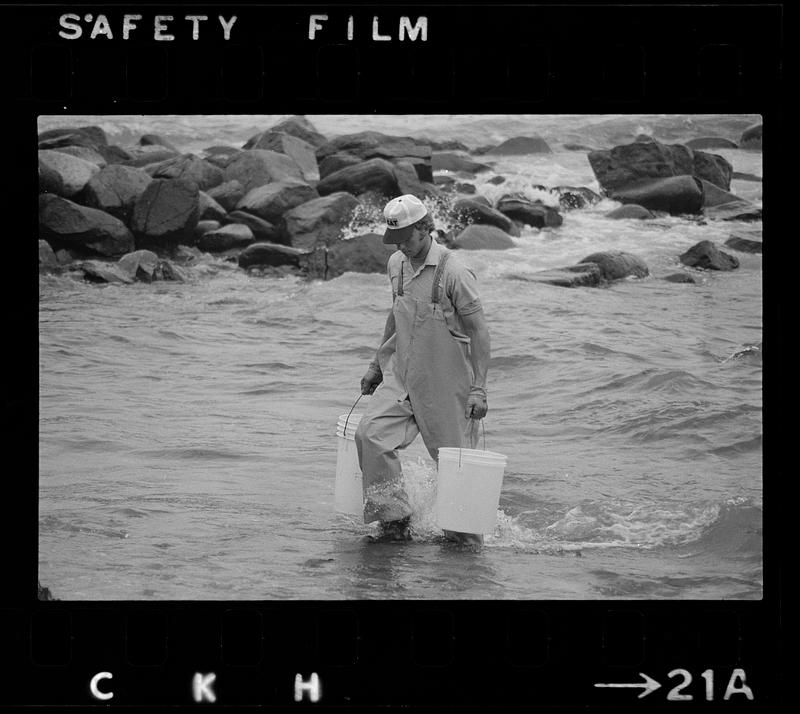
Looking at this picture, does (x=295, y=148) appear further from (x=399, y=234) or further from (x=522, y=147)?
(x=399, y=234)

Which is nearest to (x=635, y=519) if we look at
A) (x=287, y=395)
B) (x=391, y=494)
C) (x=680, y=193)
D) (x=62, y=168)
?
(x=391, y=494)

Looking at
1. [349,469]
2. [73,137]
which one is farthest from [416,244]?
[73,137]

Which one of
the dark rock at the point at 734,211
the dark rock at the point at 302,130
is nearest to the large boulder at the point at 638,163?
the dark rock at the point at 734,211

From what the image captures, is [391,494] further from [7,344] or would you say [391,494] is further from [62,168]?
[62,168]

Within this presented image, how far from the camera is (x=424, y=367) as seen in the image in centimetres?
615

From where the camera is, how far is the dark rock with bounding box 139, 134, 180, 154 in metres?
10.5

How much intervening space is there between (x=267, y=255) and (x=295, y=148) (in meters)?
1.23

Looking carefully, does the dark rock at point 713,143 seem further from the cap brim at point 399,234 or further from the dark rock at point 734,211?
the cap brim at point 399,234

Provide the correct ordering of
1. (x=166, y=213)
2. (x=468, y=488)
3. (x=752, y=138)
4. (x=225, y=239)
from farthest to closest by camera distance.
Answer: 1. (x=225, y=239)
2. (x=166, y=213)
3. (x=752, y=138)
4. (x=468, y=488)

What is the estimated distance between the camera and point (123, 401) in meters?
8.08

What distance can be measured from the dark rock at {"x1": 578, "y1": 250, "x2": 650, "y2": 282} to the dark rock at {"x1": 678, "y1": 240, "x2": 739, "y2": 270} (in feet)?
1.08
